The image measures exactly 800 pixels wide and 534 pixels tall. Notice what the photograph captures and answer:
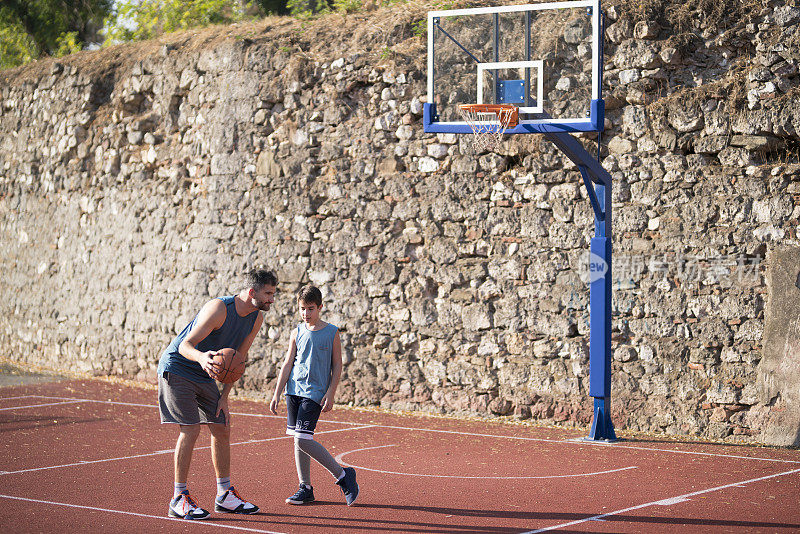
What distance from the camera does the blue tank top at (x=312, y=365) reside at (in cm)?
664

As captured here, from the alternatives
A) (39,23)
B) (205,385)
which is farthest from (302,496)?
(39,23)

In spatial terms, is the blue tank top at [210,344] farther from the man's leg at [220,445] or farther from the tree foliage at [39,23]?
the tree foliage at [39,23]

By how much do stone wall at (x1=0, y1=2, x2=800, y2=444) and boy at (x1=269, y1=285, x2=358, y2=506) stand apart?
178 inches

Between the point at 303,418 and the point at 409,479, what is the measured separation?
1441mm

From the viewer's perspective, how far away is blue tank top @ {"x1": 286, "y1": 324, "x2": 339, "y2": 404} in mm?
6637

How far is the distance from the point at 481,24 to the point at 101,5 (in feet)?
57.1

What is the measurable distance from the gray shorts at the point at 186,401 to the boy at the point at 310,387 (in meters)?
0.42

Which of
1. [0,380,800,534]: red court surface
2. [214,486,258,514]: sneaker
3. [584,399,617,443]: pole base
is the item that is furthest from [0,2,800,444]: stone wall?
[214,486,258,514]: sneaker

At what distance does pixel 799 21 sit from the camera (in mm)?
9617

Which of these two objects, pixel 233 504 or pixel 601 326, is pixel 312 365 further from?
pixel 601 326

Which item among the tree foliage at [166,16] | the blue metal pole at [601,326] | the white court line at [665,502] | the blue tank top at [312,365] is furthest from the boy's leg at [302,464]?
the tree foliage at [166,16]

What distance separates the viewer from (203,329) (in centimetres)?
627

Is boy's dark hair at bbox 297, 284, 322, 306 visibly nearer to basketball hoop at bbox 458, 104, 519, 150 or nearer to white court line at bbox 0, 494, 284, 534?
white court line at bbox 0, 494, 284, 534

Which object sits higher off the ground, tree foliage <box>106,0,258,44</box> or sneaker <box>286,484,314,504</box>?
tree foliage <box>106,0,258,44</box>
